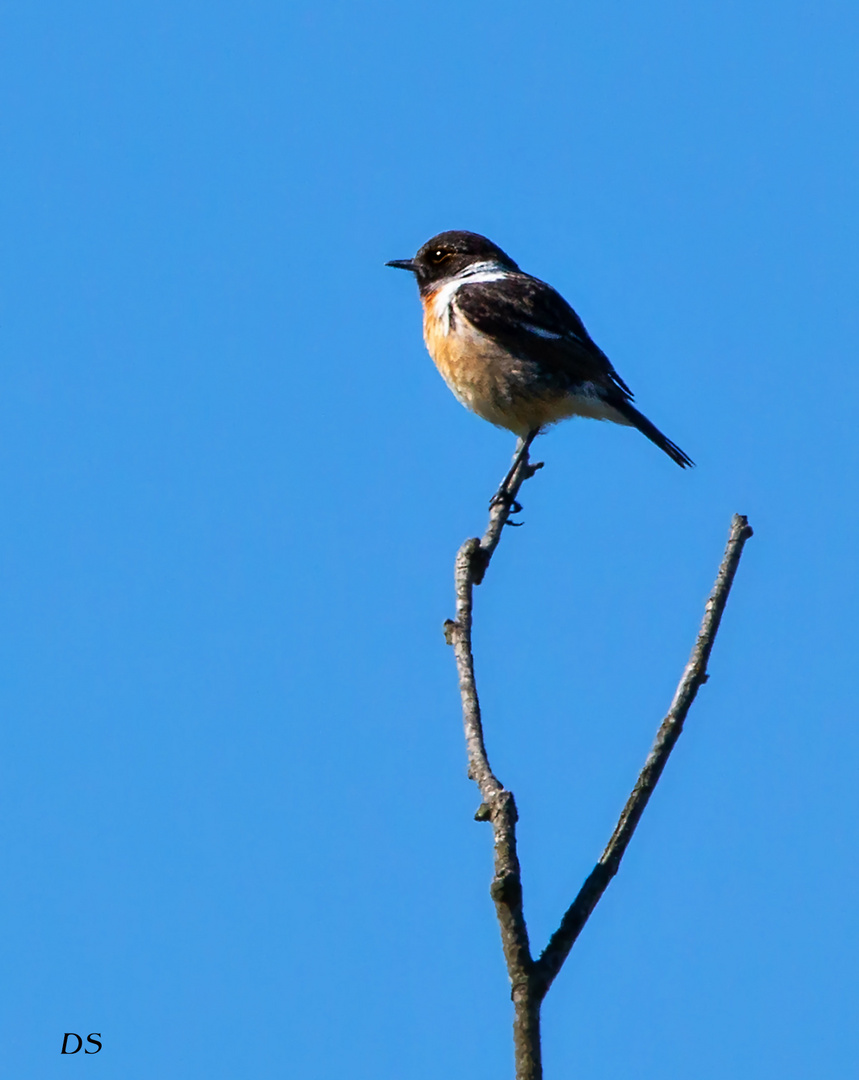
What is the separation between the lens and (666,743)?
3.55 meters

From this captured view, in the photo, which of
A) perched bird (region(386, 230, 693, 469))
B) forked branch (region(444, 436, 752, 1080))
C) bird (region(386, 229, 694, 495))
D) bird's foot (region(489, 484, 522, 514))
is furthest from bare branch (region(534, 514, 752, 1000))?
perched bird (region(386, 230, 693, 469))

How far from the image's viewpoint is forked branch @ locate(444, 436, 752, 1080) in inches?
119

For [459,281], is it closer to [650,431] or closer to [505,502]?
[650,431]

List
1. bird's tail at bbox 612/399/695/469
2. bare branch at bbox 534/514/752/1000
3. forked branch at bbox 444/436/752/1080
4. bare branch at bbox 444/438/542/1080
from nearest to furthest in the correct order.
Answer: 1. bare branch at bbox 444/438/542/1080
2. forked branch at bbox 444/436/752/1080
3. bare branch at bbox 534/514/752/1000
4. bird's tail at bbox 612/399/695/469

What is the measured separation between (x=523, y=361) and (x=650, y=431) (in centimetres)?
106

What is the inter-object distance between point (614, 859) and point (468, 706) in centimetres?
68

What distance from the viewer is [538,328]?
397 inches

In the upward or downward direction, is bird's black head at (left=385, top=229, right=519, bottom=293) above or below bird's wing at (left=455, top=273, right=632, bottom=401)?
above

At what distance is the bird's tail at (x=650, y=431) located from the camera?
9852 mm

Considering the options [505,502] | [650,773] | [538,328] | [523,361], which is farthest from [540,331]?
[650,773]

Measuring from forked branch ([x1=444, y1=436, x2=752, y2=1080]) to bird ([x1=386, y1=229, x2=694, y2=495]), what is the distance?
18.9ft

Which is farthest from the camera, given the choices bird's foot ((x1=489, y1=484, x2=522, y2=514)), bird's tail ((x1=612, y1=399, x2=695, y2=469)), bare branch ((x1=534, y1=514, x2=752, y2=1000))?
bird's tail ((x1=612, y1=399, x2=695, y2=469))

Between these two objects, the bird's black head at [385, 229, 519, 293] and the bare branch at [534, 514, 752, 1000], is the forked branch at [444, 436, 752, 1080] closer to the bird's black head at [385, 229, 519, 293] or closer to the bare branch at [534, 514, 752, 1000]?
the bare branch at [534, 514, 752, 1000]

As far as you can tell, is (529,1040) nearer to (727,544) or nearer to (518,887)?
(518,887)
